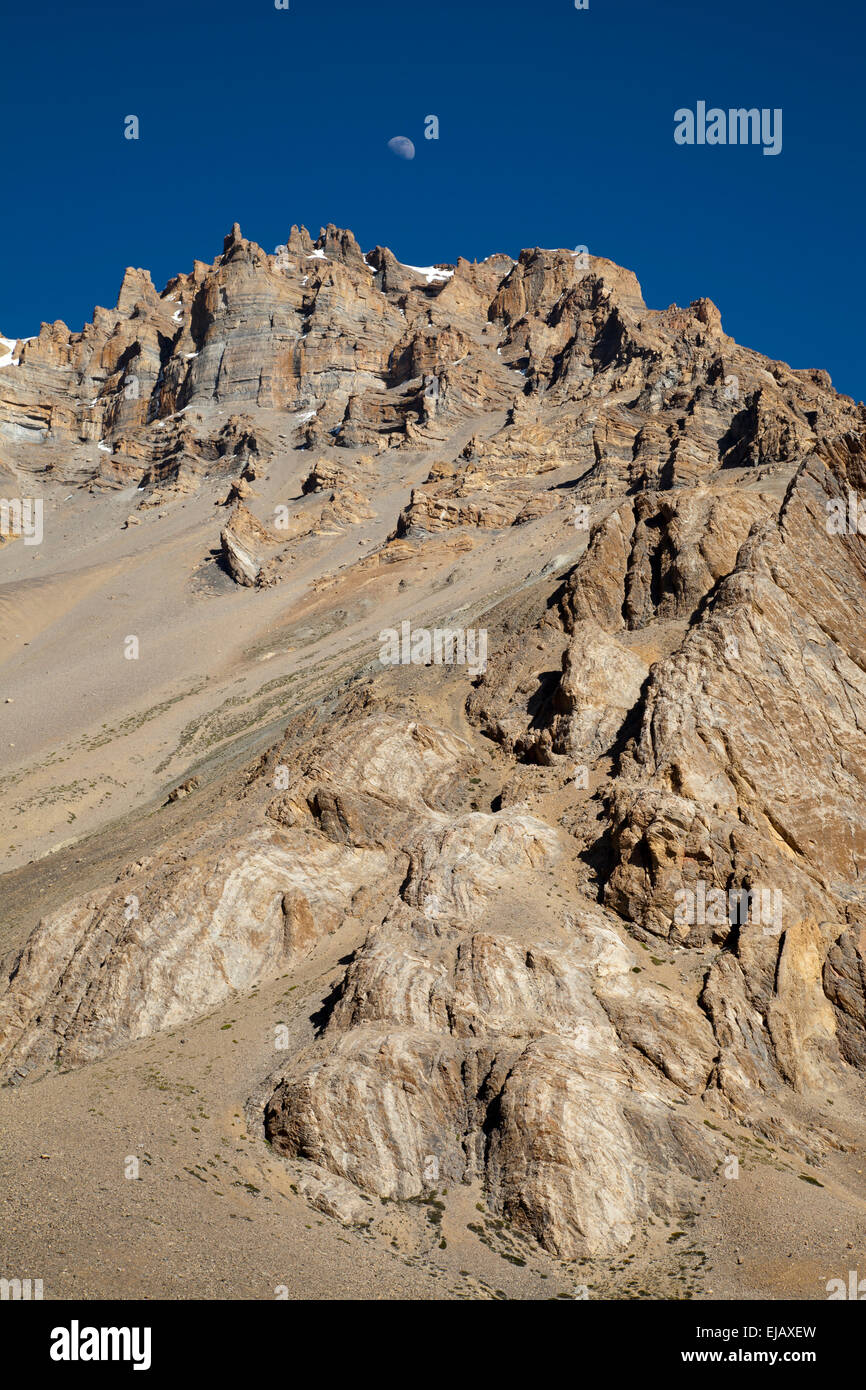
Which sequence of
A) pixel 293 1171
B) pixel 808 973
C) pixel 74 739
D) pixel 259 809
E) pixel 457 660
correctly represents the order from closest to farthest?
pixel 293 1171 < pixel 808 973 < pixel 259 809 < pixel 457 660 < pixel 74 739

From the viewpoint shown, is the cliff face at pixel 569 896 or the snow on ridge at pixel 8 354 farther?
the snow on ridge at pixel 8 354

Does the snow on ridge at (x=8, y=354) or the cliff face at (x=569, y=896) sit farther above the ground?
the snow on ridge at (x=8, y=354)

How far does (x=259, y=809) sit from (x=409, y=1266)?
1604 centimetres

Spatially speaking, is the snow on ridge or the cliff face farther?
the snow on ridge

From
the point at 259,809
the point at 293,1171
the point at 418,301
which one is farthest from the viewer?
the point at 418,301

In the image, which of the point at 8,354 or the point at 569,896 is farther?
the point at 8,354

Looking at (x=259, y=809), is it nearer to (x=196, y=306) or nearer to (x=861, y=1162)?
(x=861, y=1162)

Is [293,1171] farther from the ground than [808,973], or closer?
closer

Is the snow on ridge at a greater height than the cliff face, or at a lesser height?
greater

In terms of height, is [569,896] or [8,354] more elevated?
[8,354]

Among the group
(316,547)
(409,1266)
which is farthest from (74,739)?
(409,1266)

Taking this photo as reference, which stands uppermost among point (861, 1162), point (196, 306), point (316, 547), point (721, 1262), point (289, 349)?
point (196, 306)

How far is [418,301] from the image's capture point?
18012 cm

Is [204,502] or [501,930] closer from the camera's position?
[501,930]
